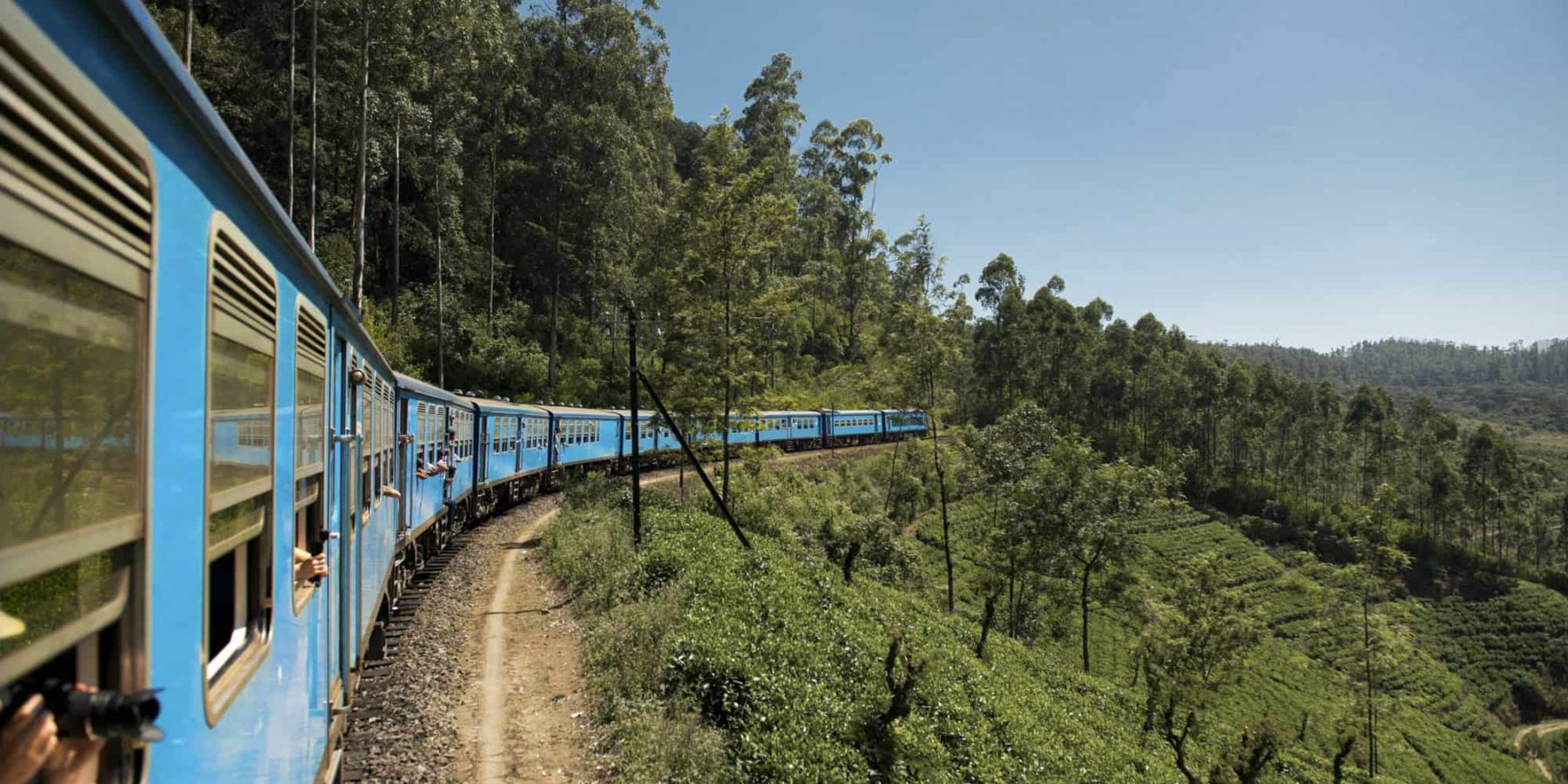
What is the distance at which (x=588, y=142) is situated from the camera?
30547 millimetres

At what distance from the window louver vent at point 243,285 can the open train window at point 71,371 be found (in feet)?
1.86

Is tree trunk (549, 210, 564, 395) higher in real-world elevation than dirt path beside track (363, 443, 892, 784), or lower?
higher

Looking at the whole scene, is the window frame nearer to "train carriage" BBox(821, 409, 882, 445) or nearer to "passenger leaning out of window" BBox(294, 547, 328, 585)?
"passenger leaning out of window" BBox(294, 547, 328, 585)

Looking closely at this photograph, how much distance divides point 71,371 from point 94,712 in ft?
1.90

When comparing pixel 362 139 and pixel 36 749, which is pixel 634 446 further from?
pixel 36 749

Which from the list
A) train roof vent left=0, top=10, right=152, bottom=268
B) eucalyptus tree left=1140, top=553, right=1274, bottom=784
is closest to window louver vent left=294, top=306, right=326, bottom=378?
train roof vent left=0, top=10, right=152, bottom=268

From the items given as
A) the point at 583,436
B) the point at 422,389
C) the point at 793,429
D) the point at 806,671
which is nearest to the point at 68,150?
the point at 806,671

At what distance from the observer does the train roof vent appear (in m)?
1.15

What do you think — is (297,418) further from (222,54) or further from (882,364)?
(222,54)

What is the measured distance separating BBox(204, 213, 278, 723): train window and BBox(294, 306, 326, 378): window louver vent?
22.5 inches

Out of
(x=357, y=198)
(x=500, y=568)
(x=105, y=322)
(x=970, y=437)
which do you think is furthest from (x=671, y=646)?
(x=970, y=437)

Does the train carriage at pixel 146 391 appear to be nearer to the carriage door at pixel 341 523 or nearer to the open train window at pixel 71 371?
the open train window at pixel 71 371

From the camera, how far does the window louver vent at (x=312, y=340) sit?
3.54 metres

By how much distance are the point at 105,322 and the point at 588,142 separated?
31104 millimetres
